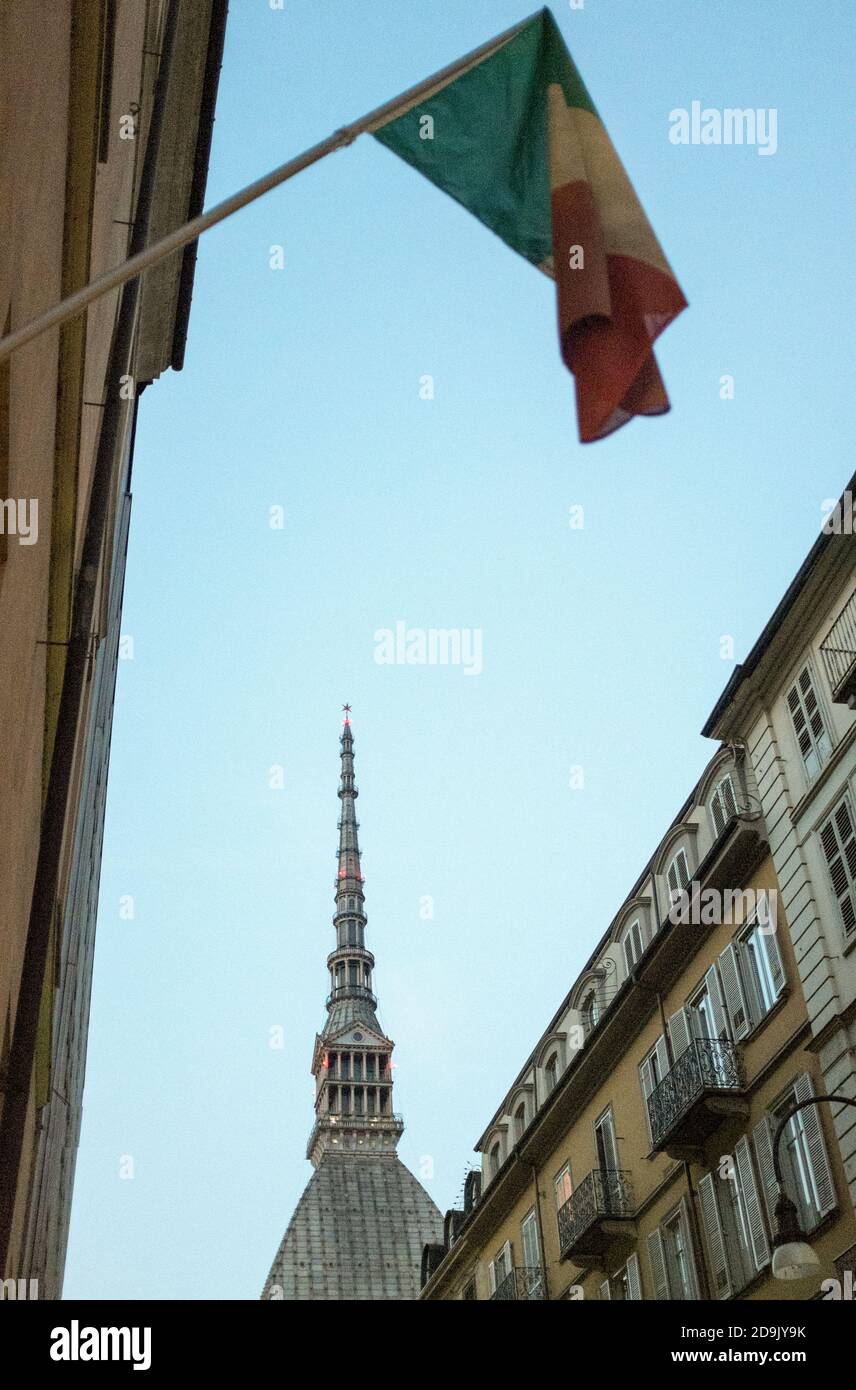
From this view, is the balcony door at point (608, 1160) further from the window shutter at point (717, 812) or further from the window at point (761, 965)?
the window shutter at point (717, 812)

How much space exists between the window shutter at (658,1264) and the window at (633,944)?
4.90 meters

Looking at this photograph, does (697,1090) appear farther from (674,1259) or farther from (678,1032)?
(674,1259)

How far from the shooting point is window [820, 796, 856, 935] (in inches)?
733

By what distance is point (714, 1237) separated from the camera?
21719mm

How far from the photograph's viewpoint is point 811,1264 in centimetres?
1344

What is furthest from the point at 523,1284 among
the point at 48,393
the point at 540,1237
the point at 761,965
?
the point at 48,393

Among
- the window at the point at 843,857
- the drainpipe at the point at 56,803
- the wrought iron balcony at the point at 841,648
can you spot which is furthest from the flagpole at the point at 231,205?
the window at the point at 843,857

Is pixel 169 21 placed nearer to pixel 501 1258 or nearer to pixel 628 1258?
pixel 628 1258

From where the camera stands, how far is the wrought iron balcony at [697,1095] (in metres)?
21.2

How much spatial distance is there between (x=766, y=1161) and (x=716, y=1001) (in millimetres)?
2929

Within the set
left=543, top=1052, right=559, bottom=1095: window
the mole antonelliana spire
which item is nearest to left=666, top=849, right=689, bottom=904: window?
left=543, top=1052, right=559, bottom=1095: window
